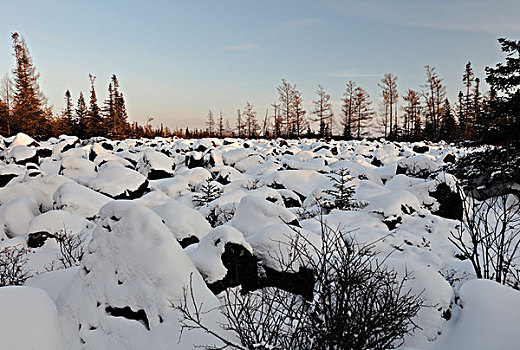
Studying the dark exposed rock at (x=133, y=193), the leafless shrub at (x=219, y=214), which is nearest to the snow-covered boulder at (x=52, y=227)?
the leafless shrub at (x=219, y=214)

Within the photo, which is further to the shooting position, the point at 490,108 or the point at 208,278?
the point at 490,108

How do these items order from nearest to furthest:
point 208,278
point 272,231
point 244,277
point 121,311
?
point 121,311 → point 208,278 → point 244,277 → point 272,231

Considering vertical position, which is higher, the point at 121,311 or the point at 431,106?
the point at 431,106

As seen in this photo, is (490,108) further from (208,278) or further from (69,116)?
(69,116)

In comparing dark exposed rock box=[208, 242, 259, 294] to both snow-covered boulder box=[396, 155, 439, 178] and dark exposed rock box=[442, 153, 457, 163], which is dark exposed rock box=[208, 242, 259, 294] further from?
dark exposed rock box=[442, 153, 457, 163]

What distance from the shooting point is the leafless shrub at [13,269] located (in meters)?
5.83

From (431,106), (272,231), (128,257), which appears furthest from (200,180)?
(431,106)

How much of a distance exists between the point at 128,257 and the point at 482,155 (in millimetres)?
12194

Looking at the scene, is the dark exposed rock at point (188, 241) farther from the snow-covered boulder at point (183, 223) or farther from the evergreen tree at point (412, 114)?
the evergreen tree at point (412, 114)

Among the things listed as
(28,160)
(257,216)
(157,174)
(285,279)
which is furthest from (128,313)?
(28,160)

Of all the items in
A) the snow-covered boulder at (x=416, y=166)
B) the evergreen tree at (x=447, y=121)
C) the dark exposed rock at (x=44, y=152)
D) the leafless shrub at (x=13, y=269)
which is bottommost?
the leafless shrub at (x=13, y=269)

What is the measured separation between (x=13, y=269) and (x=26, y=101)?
44.6m

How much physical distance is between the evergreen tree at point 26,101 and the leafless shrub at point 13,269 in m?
35.7

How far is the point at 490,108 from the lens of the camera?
508 inches
